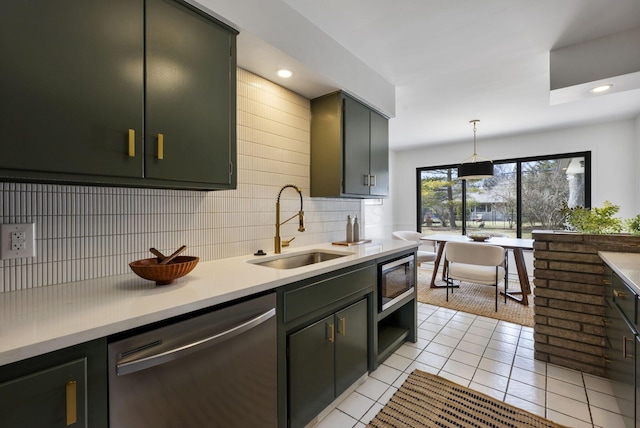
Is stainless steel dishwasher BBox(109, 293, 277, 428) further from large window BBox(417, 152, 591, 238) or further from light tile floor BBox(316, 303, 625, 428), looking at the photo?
large window BBox(417, 152, 591, 238)

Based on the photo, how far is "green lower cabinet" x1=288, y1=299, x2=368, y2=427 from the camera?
144cm

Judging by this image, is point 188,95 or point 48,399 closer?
point 48,399

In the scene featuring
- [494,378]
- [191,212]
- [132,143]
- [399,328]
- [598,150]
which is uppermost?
[598,150]

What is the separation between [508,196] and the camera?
5.14m

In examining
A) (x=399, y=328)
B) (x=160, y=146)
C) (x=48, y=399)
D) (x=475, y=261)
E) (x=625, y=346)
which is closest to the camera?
(x=48, y=399)

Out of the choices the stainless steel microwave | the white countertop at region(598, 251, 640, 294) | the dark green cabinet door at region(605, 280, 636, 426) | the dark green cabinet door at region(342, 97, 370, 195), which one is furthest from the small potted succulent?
the dark green cabinet door at region(342, 97, 370, 195)

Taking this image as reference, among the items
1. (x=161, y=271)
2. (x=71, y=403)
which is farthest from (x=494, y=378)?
(x=71, y=403)

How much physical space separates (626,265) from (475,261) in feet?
6.23

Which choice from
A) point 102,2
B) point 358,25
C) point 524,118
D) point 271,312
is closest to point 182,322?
point 271,312

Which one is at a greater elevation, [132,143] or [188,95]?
[188,95]

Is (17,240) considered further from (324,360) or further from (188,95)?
(324,360)

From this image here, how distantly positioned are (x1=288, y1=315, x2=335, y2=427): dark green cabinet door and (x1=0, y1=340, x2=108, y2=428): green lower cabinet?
0.78 m

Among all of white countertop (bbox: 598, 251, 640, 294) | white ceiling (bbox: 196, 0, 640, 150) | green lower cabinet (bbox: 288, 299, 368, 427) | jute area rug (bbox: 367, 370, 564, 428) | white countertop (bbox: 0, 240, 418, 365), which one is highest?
white ceiling (bbox: 196, 0, 640, 150)

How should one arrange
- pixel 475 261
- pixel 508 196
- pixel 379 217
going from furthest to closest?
pixel 379 217 < pixel 508 196 < pixel 475 261
